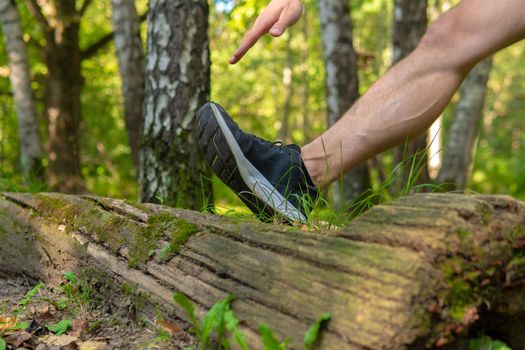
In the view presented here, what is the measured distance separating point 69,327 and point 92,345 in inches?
8.5

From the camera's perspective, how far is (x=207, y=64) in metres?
3.75

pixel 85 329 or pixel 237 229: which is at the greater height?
pixel 237 229

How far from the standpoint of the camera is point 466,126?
24.3 ft

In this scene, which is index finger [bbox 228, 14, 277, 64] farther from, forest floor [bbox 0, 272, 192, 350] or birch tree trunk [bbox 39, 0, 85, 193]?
birch tree trunk [bbox 39, 0, 85, 193]

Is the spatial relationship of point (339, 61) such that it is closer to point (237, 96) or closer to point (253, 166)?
point (253, 166)

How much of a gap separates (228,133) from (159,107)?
1486 mm

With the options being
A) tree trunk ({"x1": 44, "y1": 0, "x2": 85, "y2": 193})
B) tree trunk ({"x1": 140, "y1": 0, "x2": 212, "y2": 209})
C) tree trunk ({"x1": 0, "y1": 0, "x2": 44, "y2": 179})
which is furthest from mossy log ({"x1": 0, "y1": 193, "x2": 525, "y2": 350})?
tree trunk ({"x1": 44, "y1": 0, "x2": 85, "y2": 193})

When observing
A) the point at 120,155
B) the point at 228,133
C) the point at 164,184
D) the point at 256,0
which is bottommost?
the point at 120,155

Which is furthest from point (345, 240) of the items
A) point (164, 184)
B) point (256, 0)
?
point (256, 0)

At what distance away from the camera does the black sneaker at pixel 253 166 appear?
7.49 feet

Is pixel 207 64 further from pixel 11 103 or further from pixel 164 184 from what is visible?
pixel 11 103

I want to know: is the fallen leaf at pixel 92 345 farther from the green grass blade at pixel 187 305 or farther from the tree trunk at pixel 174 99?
the tree trunk at pixel 174 99

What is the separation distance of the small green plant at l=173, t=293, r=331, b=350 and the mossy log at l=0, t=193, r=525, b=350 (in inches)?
1.2

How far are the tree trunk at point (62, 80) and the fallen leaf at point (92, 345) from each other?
31.0 feet
